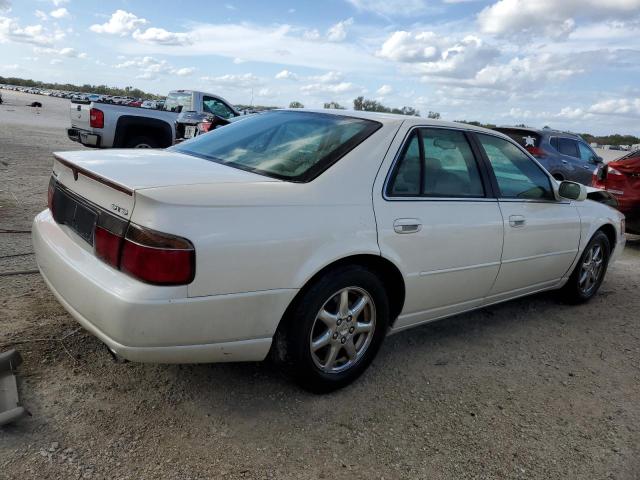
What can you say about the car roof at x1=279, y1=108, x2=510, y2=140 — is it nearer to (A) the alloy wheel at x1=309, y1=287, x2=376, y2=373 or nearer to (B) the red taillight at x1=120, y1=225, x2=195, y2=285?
(A) the alloy wheel at x1=309, y1=287, x2=376, y2=373

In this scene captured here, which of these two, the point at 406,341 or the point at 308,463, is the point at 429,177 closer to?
the point at 406,341

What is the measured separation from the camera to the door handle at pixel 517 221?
3.72m

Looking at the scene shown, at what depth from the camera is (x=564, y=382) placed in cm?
338

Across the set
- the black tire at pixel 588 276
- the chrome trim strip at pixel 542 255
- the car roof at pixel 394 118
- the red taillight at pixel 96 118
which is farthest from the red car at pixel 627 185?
the red taillight at pixel 96 118

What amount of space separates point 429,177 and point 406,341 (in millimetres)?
1222

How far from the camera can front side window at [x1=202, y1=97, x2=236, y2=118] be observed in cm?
1420

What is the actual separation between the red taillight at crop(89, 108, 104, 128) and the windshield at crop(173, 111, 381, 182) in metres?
7.65

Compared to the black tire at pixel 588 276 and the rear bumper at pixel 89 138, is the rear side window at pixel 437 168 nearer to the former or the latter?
the black tire at pixel 588 276

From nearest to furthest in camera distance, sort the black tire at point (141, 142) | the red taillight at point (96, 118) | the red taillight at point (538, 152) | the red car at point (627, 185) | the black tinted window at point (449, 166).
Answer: the black tinted window at point (449, 166)
the red car at point (627, 185)
the red taillight at point (96, 118)
the red taillight at point (538, 152)
the black tire at point (141, 142)

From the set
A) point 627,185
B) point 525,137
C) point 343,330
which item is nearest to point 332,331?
point 343,330

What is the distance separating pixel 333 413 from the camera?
2793 millimetres

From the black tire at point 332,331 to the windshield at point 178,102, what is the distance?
1185 centimetres

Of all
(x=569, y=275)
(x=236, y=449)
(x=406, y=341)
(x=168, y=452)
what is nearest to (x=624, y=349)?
(x=569, y=275)

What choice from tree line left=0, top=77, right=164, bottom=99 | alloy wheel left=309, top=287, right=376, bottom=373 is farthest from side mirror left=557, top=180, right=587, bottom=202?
tree line left=0, top=77, right=164, bottom=99
